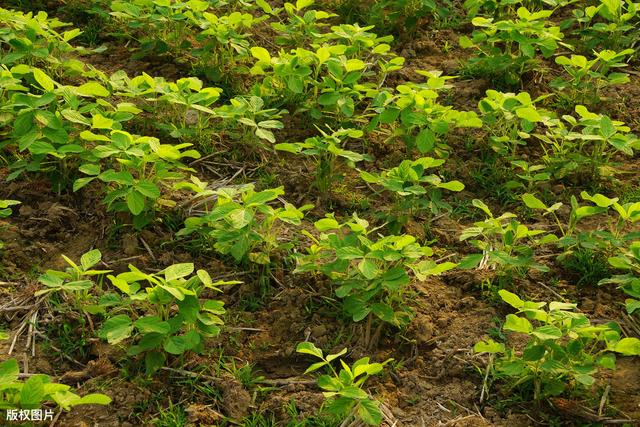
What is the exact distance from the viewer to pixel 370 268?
2969 millimetres

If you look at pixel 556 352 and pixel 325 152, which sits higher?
pixel 325 152

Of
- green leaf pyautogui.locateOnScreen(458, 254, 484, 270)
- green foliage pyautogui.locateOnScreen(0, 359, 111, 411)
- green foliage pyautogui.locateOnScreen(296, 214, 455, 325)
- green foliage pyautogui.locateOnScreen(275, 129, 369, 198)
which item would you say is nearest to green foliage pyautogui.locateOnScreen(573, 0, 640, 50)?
green foliage pyautogui.locateOnScreen(275, 129, 369, 198)

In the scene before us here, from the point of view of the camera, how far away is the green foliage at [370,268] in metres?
2.98

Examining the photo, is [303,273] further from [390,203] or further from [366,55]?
[366,55]

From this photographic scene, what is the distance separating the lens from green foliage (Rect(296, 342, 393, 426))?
8.52 ft

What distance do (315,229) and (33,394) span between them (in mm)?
1416

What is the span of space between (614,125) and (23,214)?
101 inches

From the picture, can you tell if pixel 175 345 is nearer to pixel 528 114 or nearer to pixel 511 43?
pixel 528 114

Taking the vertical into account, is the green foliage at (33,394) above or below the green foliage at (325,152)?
below

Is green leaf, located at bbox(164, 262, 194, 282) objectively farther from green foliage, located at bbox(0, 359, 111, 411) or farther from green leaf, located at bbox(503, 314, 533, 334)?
green leaf, located at bbox(503, 314, 533, 334)

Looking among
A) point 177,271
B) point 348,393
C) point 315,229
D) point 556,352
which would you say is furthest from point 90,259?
point 556,352

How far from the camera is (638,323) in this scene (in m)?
3.09

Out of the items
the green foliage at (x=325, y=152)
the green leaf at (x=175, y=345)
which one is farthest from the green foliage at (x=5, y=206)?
the green foliage at (x=325, y=152)

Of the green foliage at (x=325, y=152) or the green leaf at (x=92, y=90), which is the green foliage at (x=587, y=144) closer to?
the green foliage at (x=325, y=152)
